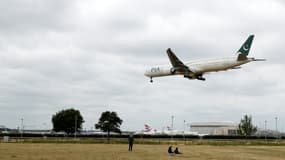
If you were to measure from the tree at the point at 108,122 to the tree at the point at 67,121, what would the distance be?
140ft

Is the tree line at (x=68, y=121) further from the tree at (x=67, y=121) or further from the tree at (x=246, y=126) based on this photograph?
the tree at (x=246, y=126)

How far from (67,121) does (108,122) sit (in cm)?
4687

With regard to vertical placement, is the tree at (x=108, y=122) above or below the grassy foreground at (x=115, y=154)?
above

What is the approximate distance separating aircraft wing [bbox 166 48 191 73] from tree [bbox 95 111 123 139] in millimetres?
29848

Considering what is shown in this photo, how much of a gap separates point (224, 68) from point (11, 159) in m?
34.6

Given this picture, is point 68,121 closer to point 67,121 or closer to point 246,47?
point 67,121

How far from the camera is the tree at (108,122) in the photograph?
8519 centimetres

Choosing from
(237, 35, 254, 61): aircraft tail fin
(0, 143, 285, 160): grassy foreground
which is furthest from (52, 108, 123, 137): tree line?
(0, 143, 285, 160): grassy foreground

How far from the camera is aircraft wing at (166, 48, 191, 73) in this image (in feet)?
188

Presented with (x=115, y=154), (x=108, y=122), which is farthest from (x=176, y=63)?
(x=108, y=122)

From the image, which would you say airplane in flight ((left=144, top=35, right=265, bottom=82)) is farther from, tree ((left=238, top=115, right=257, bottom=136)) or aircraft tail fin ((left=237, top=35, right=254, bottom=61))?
tree ((left=238, top=115, right=257, bottom=136))

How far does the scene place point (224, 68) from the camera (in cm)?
5534

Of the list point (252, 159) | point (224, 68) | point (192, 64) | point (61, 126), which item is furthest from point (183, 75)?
point (61, 126)

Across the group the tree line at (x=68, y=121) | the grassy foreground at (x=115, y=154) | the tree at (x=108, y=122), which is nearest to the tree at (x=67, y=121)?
the tree line at (x=68, y=121)
